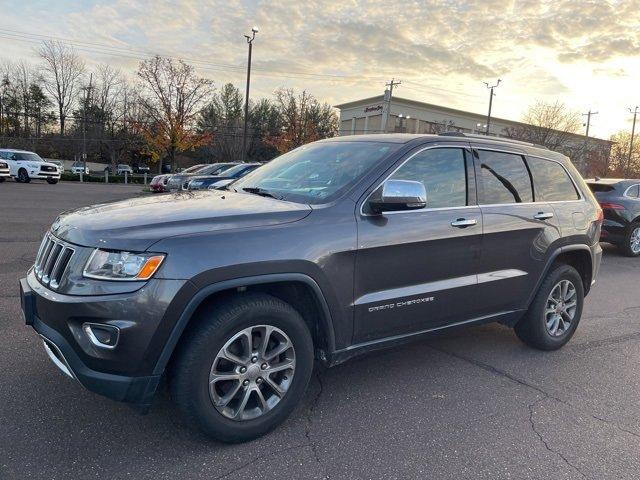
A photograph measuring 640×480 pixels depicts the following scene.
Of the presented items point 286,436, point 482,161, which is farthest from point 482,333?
point 286,436

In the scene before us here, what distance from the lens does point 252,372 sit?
2.73 m

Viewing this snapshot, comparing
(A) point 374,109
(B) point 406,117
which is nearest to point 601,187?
(B) point 406,117

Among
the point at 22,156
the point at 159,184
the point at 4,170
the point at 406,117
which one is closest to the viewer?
the point at 159,184

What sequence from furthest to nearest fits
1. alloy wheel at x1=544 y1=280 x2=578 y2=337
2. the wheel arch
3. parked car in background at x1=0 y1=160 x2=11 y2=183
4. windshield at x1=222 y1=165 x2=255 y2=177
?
parked car in background at x1=0 y1=160 x2=11 y2=183
windshield at x1=222 y1=165 x2=255 y2=177
alloy wheel at x1=544 y1=280 x2=578 y2=337
the wheel arch

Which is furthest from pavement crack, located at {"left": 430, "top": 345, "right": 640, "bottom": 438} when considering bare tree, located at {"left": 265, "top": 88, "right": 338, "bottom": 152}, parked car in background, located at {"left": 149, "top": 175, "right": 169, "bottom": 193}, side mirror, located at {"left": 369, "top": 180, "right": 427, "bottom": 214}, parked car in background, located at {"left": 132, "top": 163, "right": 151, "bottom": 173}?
parked car in background, located at {"left": 132, "top": 163, "right": 151, "bottom": 173}

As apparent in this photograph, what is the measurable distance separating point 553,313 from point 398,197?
7.80 ft

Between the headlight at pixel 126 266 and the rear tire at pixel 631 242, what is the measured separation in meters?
10.4

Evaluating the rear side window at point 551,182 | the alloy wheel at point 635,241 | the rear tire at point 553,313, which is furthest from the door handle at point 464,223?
the alloy wheel at point 635,241

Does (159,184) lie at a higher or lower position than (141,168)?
lower

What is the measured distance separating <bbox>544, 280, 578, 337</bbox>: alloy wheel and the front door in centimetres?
112

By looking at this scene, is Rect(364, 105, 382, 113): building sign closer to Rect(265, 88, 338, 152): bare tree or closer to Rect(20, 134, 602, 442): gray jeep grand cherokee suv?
Rect(265, 88, 338, 152): bare tree

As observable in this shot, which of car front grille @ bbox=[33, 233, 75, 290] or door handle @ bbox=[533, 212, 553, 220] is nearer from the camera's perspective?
car front grille @ bbox=[33, 233, 75, 290]

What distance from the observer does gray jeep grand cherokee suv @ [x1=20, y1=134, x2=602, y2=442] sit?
2.40 metres

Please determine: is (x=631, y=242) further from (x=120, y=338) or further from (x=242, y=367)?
(x=120, y=338)
